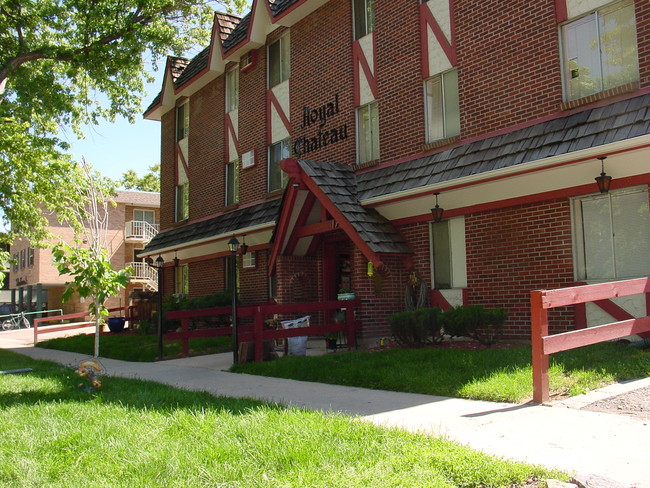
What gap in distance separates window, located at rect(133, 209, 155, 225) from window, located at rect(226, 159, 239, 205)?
92.8 ft

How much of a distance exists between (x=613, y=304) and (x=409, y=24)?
7207mm

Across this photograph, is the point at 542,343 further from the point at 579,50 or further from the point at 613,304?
the point at 579,50

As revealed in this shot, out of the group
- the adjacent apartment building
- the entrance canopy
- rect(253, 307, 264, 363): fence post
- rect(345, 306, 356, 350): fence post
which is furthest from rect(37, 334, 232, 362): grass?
the adjacent apartment building

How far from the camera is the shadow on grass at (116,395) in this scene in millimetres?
6656

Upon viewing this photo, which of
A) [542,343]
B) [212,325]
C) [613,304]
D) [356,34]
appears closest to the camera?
[542,343]

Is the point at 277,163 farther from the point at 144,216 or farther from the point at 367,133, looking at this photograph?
the point at 144,216

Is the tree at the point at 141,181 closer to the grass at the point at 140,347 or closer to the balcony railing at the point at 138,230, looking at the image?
the balcony railing at the point at 138,230

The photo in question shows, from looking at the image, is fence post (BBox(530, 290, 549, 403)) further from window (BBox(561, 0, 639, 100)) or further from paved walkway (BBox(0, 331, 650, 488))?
window (BBox(561, 0, 639, 100))

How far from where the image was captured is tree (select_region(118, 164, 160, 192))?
60.7m

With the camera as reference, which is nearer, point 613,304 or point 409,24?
point 613,304

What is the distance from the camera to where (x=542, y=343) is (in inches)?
244

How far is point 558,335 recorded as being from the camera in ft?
20.8

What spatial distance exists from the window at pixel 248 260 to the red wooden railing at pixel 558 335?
12051 mm

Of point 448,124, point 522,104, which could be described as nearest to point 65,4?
point 448,124
